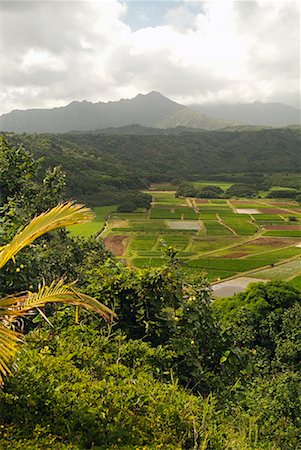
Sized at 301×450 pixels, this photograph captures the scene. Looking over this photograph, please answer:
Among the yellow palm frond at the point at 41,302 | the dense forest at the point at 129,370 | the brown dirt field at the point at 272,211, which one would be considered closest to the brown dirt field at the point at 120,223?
the brown dirt field at the point at 272,211

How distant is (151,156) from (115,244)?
349 feet

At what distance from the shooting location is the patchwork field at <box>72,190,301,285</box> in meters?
45.4

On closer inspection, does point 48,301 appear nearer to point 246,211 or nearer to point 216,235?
point 216,235

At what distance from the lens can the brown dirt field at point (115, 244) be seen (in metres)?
50.9

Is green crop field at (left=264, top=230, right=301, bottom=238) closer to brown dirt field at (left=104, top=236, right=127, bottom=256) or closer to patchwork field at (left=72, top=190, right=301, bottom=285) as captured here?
patchwork field at (left=72, top=190, right=301, bottom=285)

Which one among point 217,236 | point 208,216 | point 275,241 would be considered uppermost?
point 208,216

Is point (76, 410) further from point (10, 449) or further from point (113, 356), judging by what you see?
point (113, 356)

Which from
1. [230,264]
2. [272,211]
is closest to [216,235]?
[230,264]

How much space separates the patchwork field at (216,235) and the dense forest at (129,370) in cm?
2567

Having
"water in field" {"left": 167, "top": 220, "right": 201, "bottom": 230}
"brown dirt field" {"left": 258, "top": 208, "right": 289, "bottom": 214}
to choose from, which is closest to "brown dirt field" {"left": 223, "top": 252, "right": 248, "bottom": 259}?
"water in field" {"left": 167, "top": 220, "right": 201, "bottom": 230}

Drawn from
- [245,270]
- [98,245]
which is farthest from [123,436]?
[245,270]

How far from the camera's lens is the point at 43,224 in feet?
11.0

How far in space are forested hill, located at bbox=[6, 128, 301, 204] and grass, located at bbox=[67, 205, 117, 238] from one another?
427 cm

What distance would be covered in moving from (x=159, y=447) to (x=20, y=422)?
1257 mm
